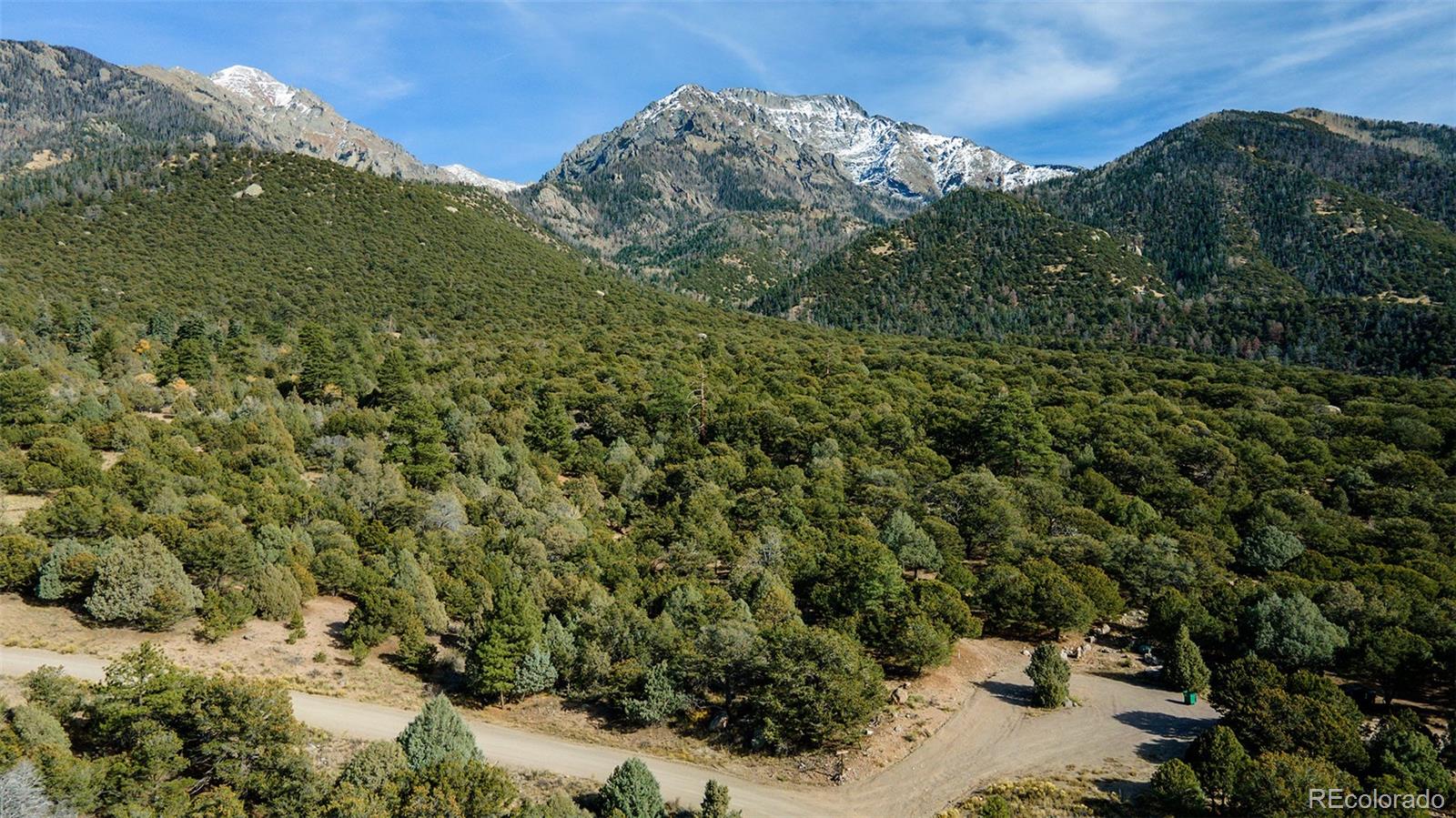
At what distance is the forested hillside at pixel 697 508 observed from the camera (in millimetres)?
26078

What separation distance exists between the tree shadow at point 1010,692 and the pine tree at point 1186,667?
5.85 metres

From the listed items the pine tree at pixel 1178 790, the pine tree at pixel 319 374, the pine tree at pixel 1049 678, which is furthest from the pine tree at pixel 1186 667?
the pine tree at pixel 319 374

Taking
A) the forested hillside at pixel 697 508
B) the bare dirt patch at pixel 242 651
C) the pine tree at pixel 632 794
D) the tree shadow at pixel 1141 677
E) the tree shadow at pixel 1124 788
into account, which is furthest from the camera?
the tree shadow at pixel 1141 677

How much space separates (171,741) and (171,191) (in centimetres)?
13882

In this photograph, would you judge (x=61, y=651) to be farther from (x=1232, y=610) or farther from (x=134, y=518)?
(x=1232, y=610)

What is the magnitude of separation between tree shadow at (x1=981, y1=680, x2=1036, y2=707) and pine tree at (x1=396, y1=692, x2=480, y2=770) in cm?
2028

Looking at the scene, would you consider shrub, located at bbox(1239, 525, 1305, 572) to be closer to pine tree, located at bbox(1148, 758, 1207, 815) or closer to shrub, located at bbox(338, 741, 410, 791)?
pine tree, located at bbox(1148, 758, 1207, 815)

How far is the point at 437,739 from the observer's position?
19922 mm

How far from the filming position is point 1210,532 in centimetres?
4409

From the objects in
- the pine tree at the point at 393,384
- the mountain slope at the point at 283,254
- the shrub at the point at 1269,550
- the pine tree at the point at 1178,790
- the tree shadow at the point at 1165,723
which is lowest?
the tree shadow at the point at 1165,723

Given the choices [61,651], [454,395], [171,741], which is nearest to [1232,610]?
[171,741]

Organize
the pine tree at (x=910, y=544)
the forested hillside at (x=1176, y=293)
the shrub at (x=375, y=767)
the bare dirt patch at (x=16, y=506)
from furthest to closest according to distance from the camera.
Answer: the forested hillside at (x=1176, y=293) → the pine tree at (x=910, y=544) → the bare dirt patch at (x=16, y=506) → the shrub at (x=375, y=767)

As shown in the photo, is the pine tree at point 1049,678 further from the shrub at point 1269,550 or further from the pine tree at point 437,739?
the shrub at point 1269,550

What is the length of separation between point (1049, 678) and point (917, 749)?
22.1 feet
